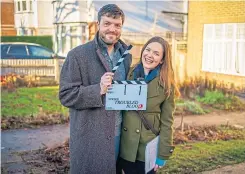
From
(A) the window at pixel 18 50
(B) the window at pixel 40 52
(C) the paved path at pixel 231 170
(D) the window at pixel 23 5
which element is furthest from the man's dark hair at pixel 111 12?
(B) the window at pixel 40 52

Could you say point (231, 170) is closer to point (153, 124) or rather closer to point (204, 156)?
point (204, 156)

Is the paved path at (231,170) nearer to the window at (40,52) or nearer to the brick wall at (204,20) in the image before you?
the brick wall at (204,20)

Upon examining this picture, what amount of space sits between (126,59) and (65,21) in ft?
23.1

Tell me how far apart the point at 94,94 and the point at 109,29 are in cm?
47

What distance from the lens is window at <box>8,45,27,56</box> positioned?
893cm

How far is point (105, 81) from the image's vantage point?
7.34ft

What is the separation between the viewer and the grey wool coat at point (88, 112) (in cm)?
233

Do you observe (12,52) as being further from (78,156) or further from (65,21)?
(78,156)

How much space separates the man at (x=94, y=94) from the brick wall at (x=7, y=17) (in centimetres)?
474

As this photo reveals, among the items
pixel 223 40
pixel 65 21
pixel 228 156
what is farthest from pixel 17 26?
pixel 228 156

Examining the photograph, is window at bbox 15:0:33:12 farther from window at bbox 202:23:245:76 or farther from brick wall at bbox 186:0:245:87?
brick wall at bbox 186:0:245:87

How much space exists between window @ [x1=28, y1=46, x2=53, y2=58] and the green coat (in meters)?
7.20

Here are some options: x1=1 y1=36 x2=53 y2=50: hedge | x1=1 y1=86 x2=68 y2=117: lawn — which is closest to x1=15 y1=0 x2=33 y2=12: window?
x1=1 y1=36 x2=53 y2=50: hedge

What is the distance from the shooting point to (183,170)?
4.31 meters
